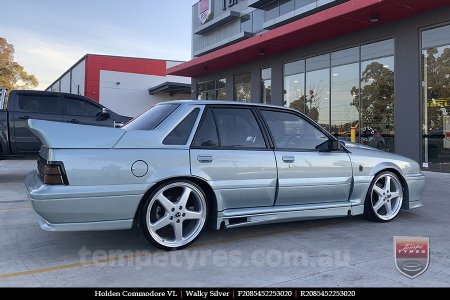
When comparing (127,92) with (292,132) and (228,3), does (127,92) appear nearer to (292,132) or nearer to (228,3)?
(228,3)

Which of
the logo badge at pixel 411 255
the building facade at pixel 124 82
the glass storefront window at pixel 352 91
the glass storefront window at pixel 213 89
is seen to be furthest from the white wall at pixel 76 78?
the logo badge at pixel 411 255

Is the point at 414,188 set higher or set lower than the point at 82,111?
lower

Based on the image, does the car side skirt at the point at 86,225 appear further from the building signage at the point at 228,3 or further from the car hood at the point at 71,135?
the building signage at the point at 228,3

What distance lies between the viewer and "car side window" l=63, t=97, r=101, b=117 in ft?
30.8

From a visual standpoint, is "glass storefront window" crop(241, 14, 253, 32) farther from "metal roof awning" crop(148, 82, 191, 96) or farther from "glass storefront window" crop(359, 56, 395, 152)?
"metal roof awning" crop(148, 82, 191, 96)

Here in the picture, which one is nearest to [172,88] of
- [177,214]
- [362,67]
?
[362,67]

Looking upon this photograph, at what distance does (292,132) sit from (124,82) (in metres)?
32.5

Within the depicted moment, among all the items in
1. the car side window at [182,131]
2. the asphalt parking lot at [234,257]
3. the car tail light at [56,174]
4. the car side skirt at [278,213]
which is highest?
the car side window at [182,131]

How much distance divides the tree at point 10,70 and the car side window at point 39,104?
45849 millimetres

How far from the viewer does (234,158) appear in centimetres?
421

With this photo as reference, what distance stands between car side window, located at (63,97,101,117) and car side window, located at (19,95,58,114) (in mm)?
241

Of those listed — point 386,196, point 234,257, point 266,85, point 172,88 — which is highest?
point 172,88

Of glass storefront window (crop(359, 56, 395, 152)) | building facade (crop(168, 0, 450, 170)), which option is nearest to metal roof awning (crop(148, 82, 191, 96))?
building facade (crop(168, 0, 450, 170))

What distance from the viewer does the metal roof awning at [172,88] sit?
30.8 m
